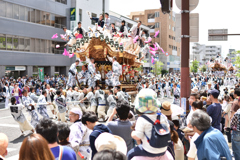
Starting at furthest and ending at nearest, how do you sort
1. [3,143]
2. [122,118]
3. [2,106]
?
[2,106]
[122,118]
[3,143]

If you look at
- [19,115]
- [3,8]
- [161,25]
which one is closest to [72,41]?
[19,115]

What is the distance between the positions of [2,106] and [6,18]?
12449mm

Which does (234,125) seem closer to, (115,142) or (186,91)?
(186,91)

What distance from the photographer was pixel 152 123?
288 centimetres

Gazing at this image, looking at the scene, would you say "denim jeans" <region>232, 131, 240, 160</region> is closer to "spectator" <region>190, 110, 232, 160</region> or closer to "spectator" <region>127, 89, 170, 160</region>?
"spectator" <region>190, 110, 232, 160</region>

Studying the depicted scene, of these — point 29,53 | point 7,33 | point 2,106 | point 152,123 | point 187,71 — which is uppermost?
point 7,33

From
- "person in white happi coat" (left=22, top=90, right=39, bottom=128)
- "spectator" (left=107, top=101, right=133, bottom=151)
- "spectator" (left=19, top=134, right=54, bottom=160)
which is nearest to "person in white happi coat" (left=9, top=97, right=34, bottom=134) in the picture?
"person in white happi coat" (left=22, top=90, right=39, bottom=128)

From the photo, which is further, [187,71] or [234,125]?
[187,71]

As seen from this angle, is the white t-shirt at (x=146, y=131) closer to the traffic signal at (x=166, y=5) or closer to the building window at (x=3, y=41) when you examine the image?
the traffic signal at (x=166, y=5)

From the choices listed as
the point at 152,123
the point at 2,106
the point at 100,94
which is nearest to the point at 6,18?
the point at 2,106

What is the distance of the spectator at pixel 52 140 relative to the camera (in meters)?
2.73

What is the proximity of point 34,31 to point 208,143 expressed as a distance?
28614 mm

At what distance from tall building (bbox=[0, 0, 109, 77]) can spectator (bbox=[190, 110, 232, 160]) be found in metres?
24.3

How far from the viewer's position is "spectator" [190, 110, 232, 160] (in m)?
2.86
